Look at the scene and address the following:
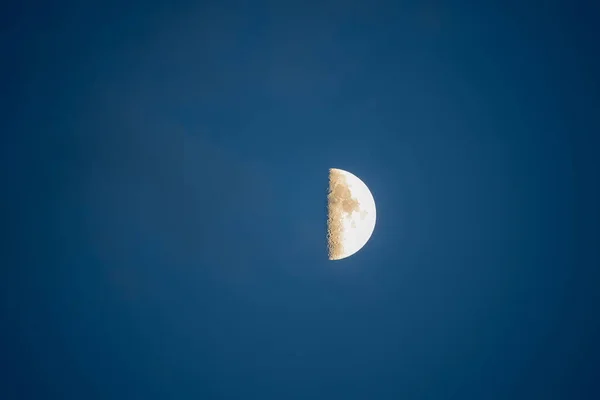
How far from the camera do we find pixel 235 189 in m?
2.39

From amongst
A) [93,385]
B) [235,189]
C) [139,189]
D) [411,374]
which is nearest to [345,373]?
[411,374]

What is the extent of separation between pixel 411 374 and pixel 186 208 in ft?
6.64

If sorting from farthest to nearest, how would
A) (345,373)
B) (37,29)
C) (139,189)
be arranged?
(345,373), (139,189), (37,29)

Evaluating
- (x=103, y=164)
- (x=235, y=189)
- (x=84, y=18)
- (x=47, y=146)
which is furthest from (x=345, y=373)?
(x=84, y=18)

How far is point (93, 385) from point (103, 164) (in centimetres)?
150

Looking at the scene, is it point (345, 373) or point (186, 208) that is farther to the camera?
point (345, 373)

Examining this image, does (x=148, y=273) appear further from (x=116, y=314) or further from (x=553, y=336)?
(x=553, y=336)

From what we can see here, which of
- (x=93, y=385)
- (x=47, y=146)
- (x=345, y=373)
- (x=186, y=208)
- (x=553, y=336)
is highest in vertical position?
(x=47, y=146)

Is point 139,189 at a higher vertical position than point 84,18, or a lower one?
lower

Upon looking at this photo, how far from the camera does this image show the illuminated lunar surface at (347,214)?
7.83 ft

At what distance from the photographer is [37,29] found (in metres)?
2.21

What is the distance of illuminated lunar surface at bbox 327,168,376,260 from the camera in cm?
239

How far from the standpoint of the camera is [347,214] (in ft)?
7.96

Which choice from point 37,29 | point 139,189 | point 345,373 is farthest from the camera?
point 345,373
